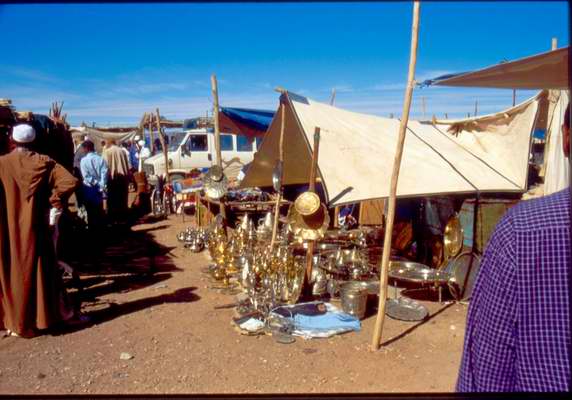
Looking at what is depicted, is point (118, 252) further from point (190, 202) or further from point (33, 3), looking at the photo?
point (33, 3)

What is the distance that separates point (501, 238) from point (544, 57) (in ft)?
8.12

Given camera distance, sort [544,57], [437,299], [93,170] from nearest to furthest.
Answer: [544,57] → [437,299] → [93,170]

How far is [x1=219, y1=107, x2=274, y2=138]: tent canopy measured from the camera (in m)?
9.05

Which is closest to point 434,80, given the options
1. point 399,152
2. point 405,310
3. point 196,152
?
point 399,152

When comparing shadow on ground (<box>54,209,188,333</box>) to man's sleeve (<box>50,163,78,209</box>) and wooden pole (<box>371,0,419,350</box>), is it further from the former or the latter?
wooden pole (<box>371,0,419,350</box>)

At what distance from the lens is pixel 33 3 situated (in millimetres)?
1329

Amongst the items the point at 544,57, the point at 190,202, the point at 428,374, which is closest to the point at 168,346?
the point at 428,374

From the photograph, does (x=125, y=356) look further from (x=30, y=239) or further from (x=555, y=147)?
(x=555, y=147)

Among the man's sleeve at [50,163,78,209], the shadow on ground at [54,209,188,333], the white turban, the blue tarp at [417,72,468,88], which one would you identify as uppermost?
the blue tarp at [417,72,468,88]

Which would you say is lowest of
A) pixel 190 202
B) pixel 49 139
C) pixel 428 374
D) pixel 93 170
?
pixel 428 374

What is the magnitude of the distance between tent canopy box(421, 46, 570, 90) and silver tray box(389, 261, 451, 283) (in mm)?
2381

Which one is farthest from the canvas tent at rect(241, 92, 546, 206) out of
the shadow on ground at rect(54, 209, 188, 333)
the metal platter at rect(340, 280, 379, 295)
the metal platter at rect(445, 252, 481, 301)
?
the shadow on ground at rect(54, 209, 188, 333)

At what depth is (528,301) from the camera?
1074 millimetres

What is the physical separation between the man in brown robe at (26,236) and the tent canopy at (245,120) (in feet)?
16.8
